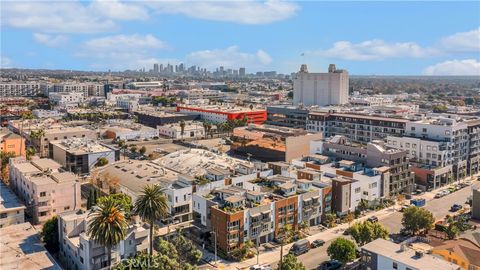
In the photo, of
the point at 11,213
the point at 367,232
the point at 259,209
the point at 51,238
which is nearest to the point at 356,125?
the point at 367,232

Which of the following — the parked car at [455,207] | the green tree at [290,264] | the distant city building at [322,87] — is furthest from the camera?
the distant city building at [322,87]

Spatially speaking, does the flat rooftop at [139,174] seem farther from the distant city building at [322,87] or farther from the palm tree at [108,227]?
the distant city building at [322,87]

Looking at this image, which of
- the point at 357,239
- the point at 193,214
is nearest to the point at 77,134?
the point at 193,214

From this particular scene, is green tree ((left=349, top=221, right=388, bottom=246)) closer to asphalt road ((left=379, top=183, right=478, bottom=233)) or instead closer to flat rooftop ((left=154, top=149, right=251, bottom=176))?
asphalt road ((left=379, top=183, right=478, bottom=233))

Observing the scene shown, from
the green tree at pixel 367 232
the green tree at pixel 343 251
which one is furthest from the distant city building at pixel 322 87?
the green tree at pixel 343 251

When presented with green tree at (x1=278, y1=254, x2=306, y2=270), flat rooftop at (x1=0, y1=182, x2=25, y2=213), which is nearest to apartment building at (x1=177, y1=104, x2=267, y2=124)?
flat rooftop at (x1=0, y1=182, x2=25, y2=213)

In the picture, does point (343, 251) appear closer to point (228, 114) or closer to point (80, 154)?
point (80, 154)
